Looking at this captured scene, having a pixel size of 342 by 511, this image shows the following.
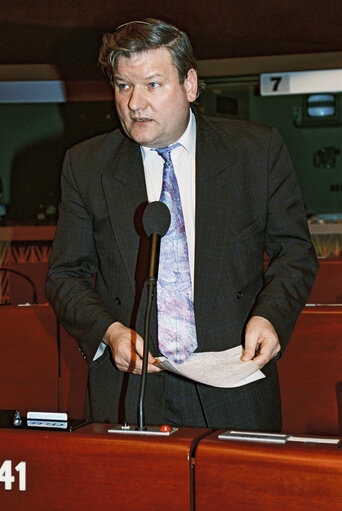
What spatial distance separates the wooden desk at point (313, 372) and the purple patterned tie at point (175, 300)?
3.88ft

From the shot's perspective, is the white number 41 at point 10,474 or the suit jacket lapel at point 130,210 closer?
the white number 41 at point 10,474

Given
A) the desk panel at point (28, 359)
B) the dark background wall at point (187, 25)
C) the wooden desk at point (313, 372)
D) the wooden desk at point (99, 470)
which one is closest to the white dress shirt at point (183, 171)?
the wooden desk at point (99, 470)

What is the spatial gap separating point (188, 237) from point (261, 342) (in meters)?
0.35

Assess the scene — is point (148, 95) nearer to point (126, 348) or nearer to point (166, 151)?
point (166, 151)

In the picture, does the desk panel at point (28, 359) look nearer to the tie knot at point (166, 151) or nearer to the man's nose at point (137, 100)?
the tie knot at point (166, 151)

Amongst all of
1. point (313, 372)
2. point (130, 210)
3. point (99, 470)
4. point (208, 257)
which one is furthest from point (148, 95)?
point (313, 372)

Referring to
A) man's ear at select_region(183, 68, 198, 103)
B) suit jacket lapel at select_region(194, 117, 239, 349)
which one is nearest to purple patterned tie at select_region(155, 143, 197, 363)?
suit jacket lapel at select_region(194, 117, 239, 349)

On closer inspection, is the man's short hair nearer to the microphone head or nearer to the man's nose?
the man's nose

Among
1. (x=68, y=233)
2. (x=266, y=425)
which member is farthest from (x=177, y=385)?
(x=68, y=233)

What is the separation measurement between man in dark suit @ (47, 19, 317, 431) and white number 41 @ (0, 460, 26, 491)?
46cm

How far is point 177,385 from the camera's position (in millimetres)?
1598

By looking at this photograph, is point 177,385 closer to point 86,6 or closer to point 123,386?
point 123,386

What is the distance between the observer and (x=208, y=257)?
164 centimetres

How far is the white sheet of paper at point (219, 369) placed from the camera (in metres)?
1.26
